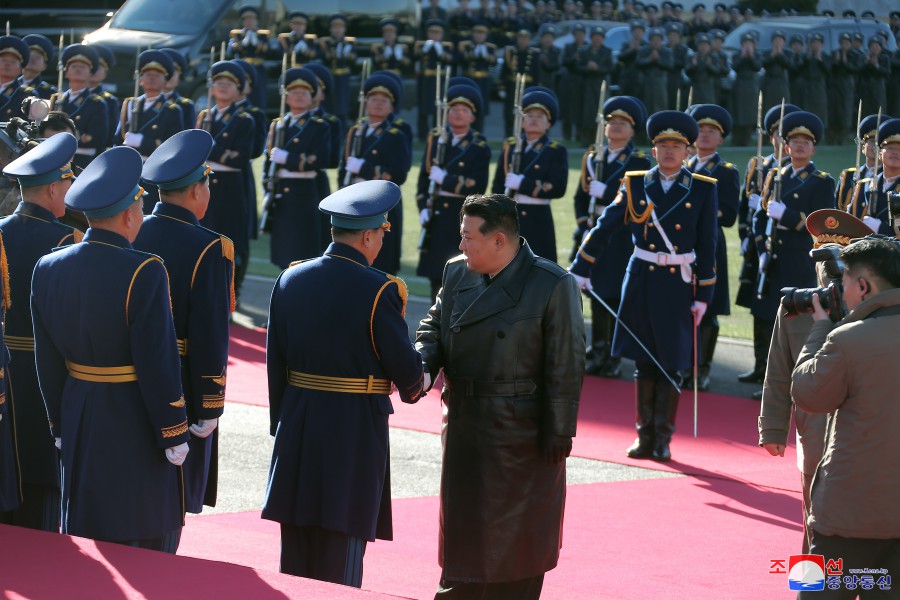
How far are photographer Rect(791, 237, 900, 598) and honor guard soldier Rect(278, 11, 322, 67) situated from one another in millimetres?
15293

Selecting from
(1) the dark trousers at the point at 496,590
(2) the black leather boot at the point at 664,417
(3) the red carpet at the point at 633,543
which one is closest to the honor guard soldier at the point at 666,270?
(2) the black leather boot at the point at 664,417

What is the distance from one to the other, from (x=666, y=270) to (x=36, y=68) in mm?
7545

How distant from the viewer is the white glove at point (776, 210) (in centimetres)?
861

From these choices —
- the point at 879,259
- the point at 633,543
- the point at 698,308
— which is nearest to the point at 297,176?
the point at 698,308

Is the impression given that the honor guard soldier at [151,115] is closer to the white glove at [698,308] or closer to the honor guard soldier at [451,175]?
the honor guard soldier at [451,175]

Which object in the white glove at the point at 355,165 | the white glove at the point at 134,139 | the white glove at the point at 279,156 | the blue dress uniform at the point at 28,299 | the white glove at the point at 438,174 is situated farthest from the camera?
the white glove at the point at 134,139

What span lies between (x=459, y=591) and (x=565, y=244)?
9.16 metres

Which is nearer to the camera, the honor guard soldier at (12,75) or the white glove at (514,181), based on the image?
the white glove at (514,181)

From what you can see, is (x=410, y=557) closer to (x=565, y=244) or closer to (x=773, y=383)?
Result: (x=773, y=383)

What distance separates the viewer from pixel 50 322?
15.1 ft

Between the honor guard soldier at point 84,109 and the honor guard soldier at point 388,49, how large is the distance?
27.6 feet

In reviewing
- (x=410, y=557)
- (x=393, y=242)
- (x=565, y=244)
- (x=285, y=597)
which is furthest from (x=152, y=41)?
(x=285, y=597)

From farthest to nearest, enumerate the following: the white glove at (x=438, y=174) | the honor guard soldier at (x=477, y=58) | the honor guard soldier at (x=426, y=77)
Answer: the honor guard soldier at (x=477, y=58) < the honor guard soldier at (x=426, y=77) < the white glove at (x=438, y=174)

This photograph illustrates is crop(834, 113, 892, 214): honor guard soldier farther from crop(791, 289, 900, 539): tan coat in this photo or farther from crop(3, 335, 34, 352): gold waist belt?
crop(3, 335, 34, 352): gold waist belt
